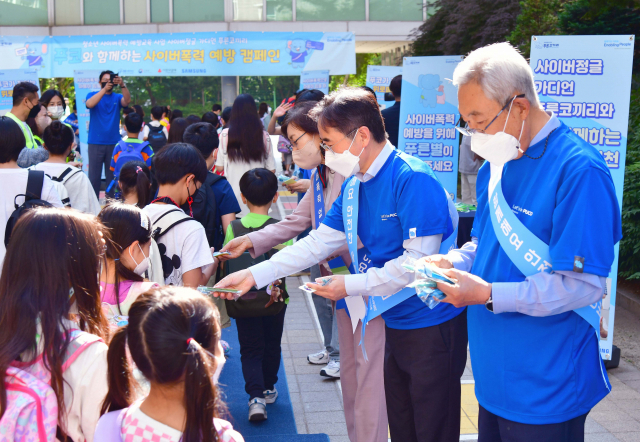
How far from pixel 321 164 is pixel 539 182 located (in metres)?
1.76

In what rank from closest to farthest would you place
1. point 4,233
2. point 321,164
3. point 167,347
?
point 167,347, point 321,164, point 4,233

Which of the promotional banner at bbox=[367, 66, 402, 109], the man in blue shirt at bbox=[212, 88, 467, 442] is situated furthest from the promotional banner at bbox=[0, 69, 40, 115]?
the man in blue shirt at bbox=[212, 88, 467, 442]

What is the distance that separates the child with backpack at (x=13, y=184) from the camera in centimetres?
390

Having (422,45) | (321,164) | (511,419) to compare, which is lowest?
(511,419)

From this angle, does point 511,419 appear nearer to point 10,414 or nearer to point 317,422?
point 10,414

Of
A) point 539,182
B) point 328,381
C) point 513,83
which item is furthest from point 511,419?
point 328,381

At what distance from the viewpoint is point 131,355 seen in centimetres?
166

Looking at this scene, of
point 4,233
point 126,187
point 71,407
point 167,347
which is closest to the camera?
point 167,347

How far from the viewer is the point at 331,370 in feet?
15.9

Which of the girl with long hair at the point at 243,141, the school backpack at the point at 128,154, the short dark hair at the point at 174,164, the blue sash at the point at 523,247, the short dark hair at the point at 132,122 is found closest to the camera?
the blue sash at the point at 523,247

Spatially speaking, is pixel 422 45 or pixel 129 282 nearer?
pixel 129 282

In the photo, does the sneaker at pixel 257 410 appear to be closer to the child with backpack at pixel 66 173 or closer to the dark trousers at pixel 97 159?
the child with backpack at pixel 66 173

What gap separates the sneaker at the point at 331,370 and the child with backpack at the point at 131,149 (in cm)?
318

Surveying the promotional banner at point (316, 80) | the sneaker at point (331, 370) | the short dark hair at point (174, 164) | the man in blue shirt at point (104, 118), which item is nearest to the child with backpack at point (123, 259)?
the short dark hair at point (174, 164)
